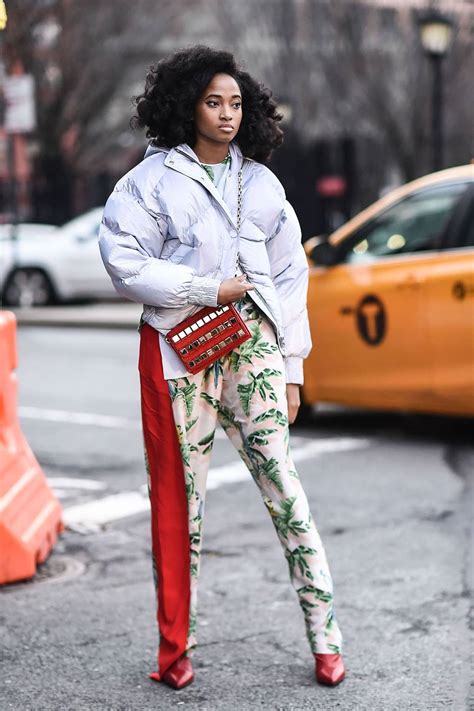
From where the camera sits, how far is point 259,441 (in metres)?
3.74

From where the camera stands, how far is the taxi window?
7645mm

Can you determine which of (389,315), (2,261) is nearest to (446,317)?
(389,315)

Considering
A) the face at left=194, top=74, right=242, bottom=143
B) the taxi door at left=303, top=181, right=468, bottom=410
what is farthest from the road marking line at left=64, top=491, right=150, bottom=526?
the face at left=194, top=74, right=242, bottom=143

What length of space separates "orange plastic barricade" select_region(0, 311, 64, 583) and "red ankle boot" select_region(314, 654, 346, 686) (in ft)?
5.01

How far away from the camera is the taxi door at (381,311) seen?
7.58 meters

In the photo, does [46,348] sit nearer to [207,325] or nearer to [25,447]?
[25,447]

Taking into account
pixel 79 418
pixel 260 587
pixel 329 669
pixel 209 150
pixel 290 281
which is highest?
pixel 209 150

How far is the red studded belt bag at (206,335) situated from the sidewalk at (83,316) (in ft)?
39.8

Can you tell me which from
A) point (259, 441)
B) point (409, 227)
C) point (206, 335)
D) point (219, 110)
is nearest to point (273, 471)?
point (259, 441)

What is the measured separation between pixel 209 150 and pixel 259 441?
0.88 meters

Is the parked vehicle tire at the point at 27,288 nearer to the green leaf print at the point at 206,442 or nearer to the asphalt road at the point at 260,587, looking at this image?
the asphalt road at the point at 260,587

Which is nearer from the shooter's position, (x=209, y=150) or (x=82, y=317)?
(x=209, y=150)

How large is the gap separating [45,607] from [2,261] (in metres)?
14.7

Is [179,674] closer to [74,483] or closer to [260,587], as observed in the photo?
[260,587]
